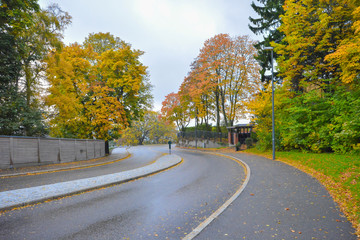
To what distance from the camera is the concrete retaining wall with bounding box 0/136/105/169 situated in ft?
38.8

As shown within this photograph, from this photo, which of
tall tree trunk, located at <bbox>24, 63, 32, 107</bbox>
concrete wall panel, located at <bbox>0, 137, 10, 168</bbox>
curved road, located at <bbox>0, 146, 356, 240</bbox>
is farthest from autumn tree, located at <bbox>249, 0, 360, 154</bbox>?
tall tree trunk, located at <bbox>24, 63, 32, 107</bbox>

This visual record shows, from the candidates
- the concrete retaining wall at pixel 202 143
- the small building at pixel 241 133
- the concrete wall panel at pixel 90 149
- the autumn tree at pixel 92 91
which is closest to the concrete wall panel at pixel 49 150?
the autumn tree at pixel 92 91

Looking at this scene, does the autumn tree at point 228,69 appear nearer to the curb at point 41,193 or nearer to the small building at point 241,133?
the small building at point 241,133

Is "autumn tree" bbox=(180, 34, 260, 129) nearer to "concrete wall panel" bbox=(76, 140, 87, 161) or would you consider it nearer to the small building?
the small building

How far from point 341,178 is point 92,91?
68.3 feet

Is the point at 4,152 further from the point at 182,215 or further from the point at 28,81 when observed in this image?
the point at 182,215

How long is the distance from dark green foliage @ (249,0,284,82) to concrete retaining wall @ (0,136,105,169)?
21.1m

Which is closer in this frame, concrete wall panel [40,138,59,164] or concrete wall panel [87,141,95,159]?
concrete wall panel [40,138,59,164]

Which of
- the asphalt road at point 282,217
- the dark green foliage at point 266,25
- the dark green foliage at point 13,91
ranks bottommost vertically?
the asphalt road at point 282,217

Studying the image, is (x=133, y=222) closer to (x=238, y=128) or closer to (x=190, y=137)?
(x=238, y=128)

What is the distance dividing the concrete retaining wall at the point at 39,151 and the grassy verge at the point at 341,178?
16.0 metres

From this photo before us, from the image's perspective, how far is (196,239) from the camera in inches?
152

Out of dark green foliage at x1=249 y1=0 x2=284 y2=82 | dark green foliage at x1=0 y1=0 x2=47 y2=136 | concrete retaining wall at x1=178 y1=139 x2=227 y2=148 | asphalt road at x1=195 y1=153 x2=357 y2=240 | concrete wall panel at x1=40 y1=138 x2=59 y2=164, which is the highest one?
dark green foliage at x1=249 y1=0 x2=284 y2=82

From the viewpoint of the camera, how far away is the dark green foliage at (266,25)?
21.6 m
